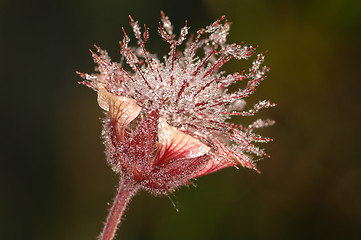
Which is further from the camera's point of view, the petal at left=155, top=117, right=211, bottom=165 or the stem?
the stem

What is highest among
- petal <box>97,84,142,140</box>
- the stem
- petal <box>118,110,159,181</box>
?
petal <box>97,84,142,140</box>

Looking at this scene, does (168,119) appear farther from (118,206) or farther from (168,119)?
(118,206)

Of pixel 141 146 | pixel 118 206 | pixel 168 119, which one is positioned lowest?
pixel 118 206

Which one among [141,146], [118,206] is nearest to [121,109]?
[141,146]

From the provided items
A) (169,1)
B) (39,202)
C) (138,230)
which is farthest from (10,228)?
(169,1)

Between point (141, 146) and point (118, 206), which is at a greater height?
point (141, 146)

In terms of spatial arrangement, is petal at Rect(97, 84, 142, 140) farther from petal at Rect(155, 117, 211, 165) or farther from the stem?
the stem

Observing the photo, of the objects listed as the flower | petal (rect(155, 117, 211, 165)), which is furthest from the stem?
petal (rect(155, 117, 211, 165))
